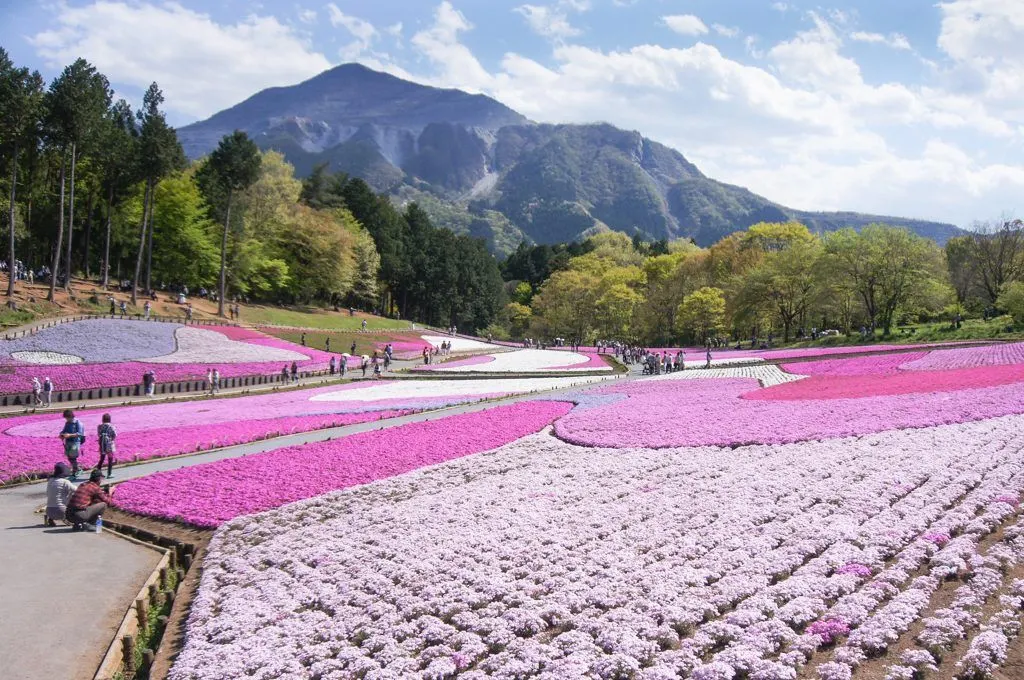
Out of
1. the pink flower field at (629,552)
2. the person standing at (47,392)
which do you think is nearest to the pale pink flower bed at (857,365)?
the pink flower field at (629,552)

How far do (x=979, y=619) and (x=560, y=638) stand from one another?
5.31 meters

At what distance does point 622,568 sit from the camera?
11.8 m

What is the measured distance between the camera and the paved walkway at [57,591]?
9711 millimetres

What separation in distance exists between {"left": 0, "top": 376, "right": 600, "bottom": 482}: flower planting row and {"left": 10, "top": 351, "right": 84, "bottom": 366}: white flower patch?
8294mm

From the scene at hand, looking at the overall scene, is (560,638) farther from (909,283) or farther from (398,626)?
(909,283)

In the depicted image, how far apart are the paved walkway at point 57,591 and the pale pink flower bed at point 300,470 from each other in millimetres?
1969

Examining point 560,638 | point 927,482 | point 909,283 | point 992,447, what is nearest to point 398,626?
point 560,638

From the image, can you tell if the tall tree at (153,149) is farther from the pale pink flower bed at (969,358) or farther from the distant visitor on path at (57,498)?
the pale pink flower bed at (969,358)

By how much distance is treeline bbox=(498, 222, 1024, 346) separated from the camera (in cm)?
6588

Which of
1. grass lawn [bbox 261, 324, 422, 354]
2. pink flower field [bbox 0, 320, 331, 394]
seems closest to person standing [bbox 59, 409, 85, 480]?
pink flower field [bbox 0, 320, 331, 394]

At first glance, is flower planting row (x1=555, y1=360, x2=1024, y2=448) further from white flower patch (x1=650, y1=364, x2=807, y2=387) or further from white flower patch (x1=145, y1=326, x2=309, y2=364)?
white flower patch (x1=145, y1=326, x2=309, y2=364)

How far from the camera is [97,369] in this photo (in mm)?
39031

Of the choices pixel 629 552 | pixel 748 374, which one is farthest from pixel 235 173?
pixel 629 552

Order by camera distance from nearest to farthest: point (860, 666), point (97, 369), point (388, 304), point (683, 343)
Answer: point (860, 666) < point (97, 369) < point (683, 343) < point (388, 304)
